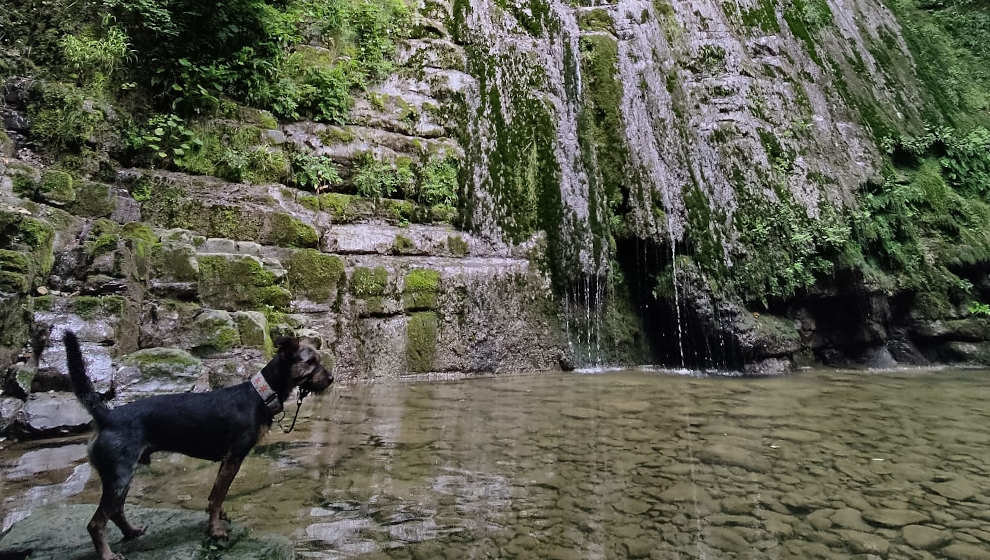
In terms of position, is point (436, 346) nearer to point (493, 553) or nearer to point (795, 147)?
point (493, 553)

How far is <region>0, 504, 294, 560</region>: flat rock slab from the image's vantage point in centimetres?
192

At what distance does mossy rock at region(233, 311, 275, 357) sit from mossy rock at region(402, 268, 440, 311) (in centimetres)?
207

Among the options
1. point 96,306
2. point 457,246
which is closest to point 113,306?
point 96,306

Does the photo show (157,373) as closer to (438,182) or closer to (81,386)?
(81,386)

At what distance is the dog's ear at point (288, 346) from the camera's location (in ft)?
7.10

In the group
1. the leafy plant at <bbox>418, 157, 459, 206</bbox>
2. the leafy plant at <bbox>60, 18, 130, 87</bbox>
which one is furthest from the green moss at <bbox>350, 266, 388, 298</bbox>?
the leafy plant at <bbox>60, 18, 130, 87</bbox>

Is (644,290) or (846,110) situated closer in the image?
(644,290)

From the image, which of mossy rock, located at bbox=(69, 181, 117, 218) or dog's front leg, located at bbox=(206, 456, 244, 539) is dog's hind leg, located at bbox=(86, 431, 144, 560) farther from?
mossy rock, located at bbox=(69, 181, 117, 218)

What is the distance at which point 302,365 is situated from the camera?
2.21 meters

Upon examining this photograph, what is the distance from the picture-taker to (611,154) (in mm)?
9188

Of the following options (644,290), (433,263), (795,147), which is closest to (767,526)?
(433,263)

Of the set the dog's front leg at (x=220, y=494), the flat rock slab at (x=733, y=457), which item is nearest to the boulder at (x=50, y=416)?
the dog's front leg at (x=220, y=494)

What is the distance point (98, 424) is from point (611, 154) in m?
8.57

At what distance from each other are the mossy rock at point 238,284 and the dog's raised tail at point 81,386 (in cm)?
349
